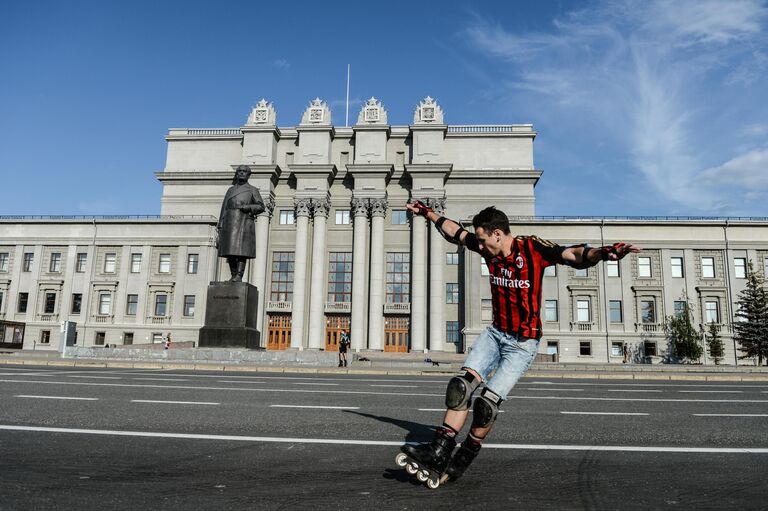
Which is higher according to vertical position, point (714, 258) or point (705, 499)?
point (714, 258)

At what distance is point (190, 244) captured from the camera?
48.0m

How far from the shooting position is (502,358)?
12.9 ft

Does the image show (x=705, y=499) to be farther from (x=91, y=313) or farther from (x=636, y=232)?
(x=91, y=313)

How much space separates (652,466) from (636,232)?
44.7m

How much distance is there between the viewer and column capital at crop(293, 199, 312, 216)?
159ft

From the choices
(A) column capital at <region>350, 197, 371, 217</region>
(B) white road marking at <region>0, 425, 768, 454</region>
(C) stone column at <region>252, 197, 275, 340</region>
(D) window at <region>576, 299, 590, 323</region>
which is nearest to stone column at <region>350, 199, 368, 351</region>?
(A) column capital at <region>350, 197, 371, 217</region>

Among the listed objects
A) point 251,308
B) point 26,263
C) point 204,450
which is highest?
point 26,263

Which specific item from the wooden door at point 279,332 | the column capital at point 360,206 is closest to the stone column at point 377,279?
the column capital at point 360,206

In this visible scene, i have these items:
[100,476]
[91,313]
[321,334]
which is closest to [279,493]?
[100,476]

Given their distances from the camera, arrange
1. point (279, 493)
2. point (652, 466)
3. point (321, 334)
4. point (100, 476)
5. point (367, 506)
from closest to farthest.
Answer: point (367, 506) → point (279, 493) → point (100, 476) → point (652, 466) → point (321, 334)

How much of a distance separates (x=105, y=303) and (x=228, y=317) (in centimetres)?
3235

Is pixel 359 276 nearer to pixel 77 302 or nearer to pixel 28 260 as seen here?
pixel 77 302

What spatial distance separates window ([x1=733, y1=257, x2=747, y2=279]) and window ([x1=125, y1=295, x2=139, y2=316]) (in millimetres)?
49255

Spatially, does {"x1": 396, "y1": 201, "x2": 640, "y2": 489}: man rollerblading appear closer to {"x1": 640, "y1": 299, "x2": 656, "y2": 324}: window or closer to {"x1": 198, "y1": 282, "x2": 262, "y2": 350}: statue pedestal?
{"x1": 198, "y1": 282, "x2": 262, "y2": 350}: statue pedestal
